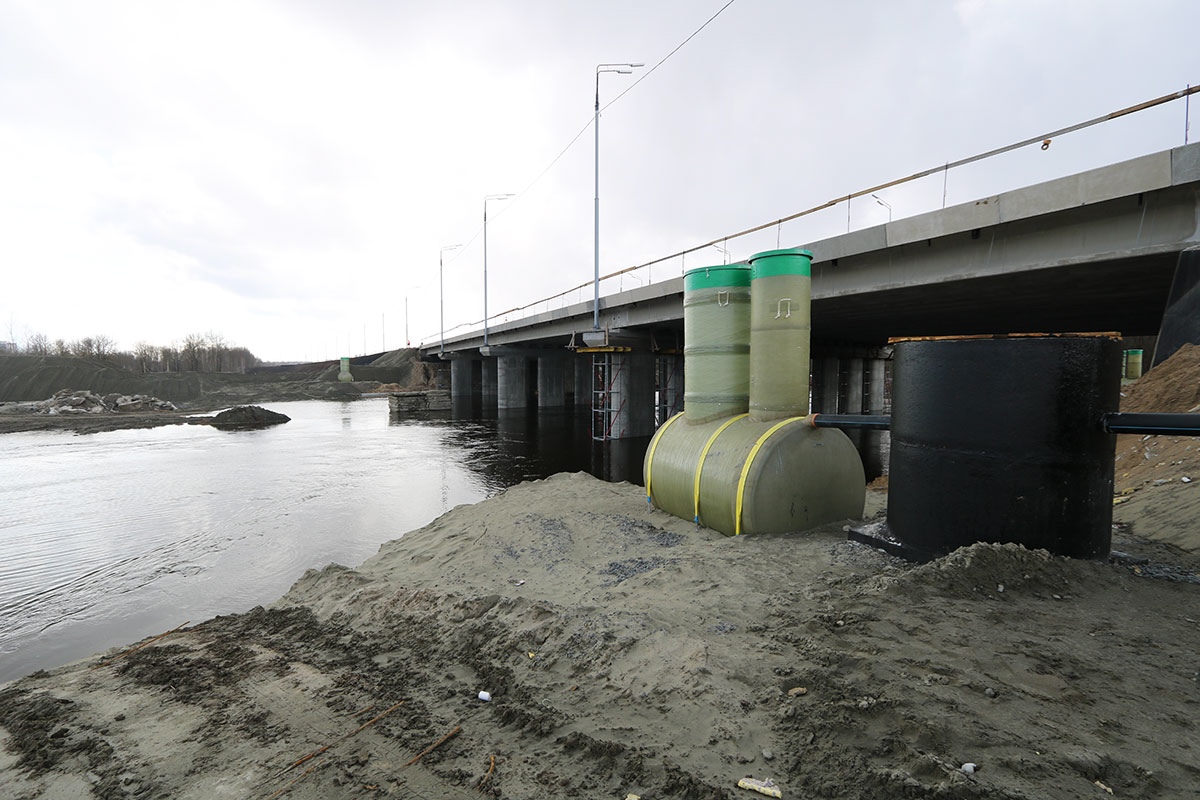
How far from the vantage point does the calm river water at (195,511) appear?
712 centimetres

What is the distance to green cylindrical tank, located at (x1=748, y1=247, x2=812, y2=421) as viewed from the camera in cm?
722

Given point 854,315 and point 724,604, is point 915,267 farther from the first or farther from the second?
point 724,604

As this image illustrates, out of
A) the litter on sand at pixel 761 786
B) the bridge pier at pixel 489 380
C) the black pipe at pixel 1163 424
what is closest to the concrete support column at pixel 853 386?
the black pipe at pixel 1163 424

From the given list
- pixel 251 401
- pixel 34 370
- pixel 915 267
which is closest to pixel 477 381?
pixel 251 401

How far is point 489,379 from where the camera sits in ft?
210

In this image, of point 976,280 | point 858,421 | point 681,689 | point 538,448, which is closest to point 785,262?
point 858,421

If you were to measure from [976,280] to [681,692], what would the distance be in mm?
13502

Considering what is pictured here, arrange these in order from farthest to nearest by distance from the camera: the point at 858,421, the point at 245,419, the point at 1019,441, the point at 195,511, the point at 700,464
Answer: the point at 245,419, the point at 195,511, the point at 700,464, the point at 858,421, the point at 1019,441

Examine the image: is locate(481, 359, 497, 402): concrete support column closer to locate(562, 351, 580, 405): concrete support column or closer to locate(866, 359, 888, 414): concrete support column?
locate(562, 351, 580, 405): concrete support column

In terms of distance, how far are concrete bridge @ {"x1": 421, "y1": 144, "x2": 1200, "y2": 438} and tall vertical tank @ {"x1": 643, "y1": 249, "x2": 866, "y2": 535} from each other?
274 inches

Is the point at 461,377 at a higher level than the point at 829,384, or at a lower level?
higher

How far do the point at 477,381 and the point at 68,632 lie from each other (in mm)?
63106

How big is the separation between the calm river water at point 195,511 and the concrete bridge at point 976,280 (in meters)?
5.36

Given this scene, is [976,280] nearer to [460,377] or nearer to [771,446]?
[771,446]
